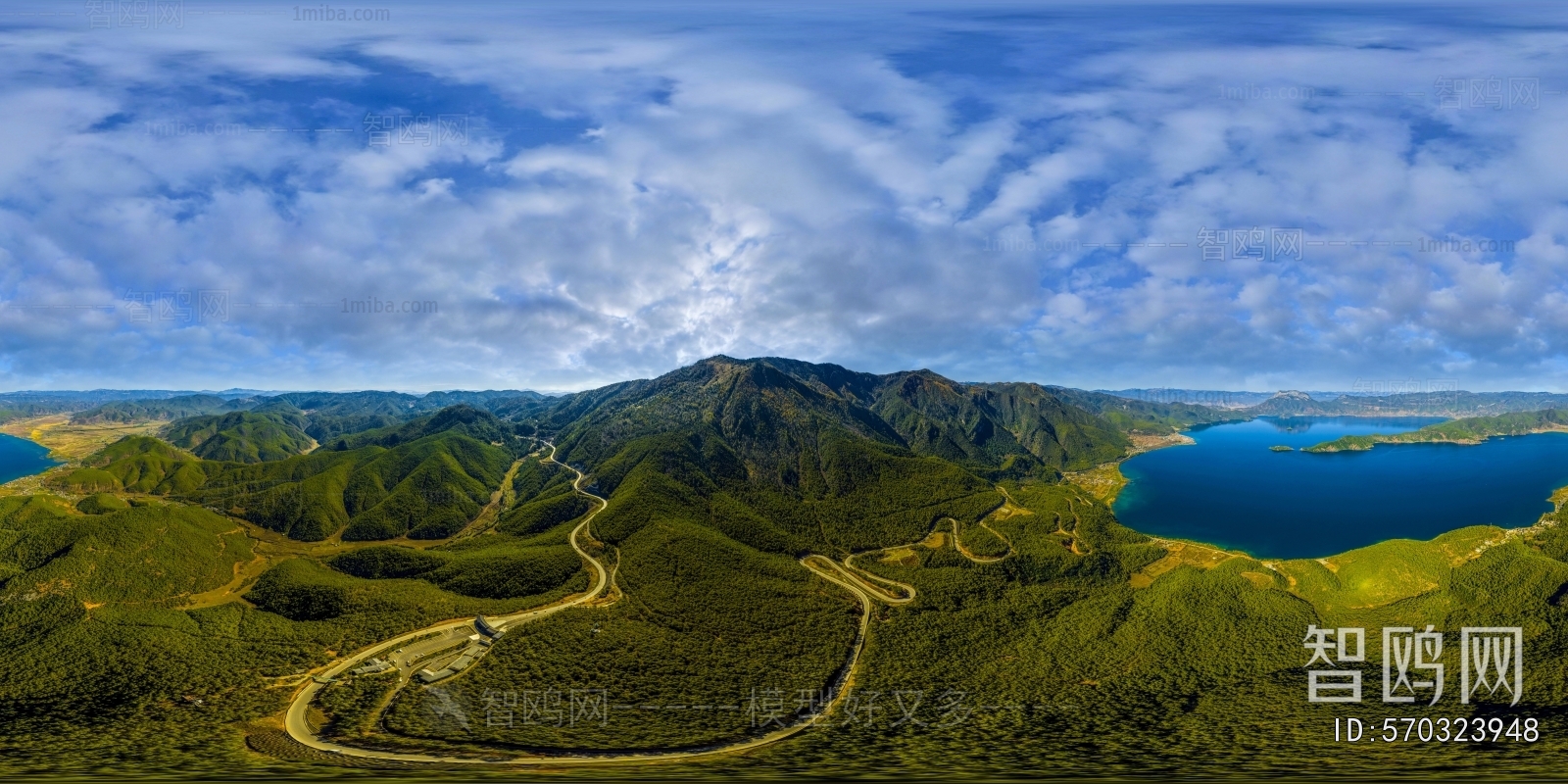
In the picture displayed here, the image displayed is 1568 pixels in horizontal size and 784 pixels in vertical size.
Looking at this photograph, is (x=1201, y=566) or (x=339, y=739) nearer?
(x=339, y=739)

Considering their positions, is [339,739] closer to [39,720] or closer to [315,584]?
[39,720]

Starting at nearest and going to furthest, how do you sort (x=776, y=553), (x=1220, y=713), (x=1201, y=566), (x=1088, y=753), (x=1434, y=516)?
(x=1088, y=753) → (x=1220, y=713) → (x=1201, y=566) → (x=776, y=553) → (x=1434, y=516)

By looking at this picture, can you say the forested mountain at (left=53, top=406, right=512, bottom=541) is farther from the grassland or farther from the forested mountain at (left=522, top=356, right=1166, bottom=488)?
the forested mountain at (left=522, top=356, right=1166, bottom=488)

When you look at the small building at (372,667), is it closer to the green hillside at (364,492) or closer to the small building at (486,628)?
the small building at (486,628)

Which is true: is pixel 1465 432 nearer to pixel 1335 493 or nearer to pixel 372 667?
pixel 1335 493

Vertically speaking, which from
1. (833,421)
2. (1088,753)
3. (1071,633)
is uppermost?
(833,421)

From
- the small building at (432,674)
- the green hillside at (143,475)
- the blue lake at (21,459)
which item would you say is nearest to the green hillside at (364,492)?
the green hillside at (143,475)

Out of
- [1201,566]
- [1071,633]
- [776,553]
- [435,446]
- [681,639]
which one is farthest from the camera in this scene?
[435,446]

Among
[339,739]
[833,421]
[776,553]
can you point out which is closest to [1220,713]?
[776,553]

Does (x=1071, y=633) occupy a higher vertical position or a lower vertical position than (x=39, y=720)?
lower
